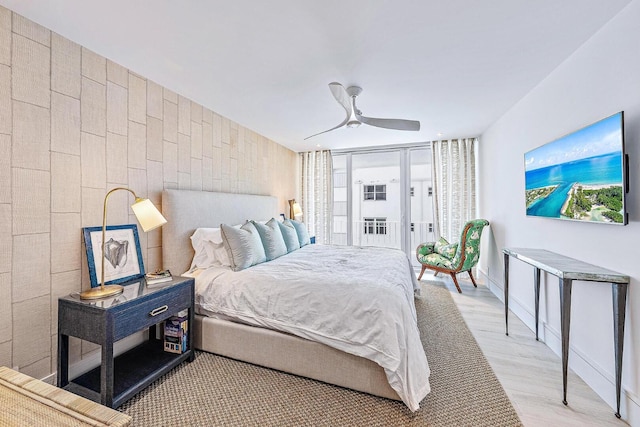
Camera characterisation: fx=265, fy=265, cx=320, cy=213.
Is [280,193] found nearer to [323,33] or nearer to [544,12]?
[323,33]

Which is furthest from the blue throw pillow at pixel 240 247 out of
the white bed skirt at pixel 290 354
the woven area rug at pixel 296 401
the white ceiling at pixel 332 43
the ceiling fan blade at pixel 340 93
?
the ceiling fan blade at pixel 340 93

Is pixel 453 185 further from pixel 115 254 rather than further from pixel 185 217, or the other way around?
pixel 115 254

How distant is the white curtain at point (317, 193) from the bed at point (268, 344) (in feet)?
8.30

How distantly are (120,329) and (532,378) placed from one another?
2.96 meters

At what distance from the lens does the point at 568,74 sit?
7.24ft

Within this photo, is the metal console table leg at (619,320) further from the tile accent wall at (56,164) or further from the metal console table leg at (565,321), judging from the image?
the tile accent wall at (56,164)

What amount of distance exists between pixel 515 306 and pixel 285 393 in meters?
2.91

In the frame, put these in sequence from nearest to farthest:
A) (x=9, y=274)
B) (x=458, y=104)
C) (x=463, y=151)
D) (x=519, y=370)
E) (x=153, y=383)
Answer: (x=9, y=274)
(x=153, y=383)
(x=519, y=370)
(x=458, y=104)
(x=463, y=151)

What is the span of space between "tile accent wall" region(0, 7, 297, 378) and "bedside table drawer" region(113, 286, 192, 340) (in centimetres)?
64

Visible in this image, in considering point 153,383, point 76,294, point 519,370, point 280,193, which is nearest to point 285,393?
point 153,383

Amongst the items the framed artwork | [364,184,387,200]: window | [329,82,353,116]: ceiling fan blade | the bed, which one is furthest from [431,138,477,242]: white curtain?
the framed artwork

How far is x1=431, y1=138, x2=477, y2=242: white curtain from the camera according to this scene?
4.72 m

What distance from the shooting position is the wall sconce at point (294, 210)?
520 cm

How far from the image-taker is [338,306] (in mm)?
1955
